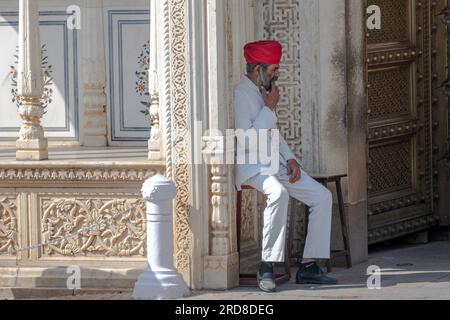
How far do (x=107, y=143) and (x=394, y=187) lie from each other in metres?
2.34

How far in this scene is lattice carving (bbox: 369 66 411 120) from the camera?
13516mm

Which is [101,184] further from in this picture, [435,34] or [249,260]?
[435,34]

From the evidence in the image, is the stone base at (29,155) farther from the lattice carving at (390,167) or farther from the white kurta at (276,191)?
the lattice carving at (390,167)

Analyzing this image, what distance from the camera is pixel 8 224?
12586mm

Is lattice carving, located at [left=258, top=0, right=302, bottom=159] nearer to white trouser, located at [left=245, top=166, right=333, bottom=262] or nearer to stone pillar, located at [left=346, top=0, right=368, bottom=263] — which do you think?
stone pillar, located at [left=346, top=0, right=368, bottom=263]

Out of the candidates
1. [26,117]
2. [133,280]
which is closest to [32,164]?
[26,117]

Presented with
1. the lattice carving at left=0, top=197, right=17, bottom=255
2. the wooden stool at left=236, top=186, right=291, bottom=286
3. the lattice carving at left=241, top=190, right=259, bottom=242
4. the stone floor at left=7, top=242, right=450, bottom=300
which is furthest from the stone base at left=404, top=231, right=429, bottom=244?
the lattice carving at left=0, top=197, right=17, bottom=255

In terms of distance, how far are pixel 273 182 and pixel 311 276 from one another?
0.78 metres

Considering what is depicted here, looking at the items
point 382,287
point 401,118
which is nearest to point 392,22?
point 401,118

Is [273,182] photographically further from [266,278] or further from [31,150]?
[31,150]

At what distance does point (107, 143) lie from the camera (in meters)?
13.6

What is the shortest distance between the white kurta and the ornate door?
144 cm

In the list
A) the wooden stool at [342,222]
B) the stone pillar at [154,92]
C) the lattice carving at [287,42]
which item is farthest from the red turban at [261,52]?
the wooden stool at [342,222]

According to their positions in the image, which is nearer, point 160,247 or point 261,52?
point 160,247
